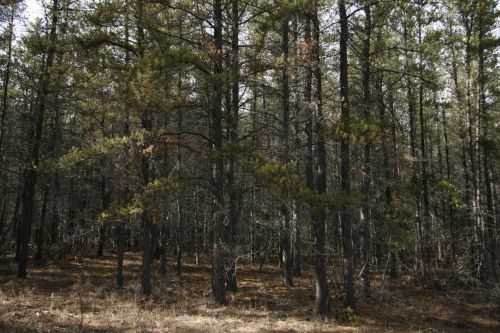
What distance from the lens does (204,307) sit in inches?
466

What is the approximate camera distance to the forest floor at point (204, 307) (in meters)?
9.64

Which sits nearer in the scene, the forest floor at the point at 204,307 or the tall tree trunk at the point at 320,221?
the forest floor at the point at 204,307

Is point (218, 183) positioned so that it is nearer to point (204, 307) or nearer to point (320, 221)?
point (320, 221)

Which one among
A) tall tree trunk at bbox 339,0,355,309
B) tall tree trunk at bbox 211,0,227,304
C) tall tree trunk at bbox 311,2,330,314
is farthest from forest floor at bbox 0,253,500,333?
tall tree trunk at bbox 211,0,227,304

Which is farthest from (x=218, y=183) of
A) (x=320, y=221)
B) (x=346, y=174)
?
(x=346, y=174)

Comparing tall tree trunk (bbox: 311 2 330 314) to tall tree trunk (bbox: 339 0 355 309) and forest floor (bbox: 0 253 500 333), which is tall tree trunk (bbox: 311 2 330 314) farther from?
tall tree trunk (bbox: 339 0 355 309)

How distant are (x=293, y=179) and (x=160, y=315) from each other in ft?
17.0

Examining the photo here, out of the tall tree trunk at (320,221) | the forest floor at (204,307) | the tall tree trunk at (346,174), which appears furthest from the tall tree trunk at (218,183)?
the tall tree trunk at (346,174)

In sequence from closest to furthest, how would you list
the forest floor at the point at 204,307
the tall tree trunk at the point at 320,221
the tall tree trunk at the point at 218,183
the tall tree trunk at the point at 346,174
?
the forest floor at the point at 204,307 < the tall tree trunk at the point at 218,183 < the tall tree trunk at the point at 320,221 < the tall tree trunk at the point at 346,174

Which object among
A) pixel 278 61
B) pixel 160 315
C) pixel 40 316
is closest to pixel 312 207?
pixel 278 61

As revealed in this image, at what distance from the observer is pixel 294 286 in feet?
57.3

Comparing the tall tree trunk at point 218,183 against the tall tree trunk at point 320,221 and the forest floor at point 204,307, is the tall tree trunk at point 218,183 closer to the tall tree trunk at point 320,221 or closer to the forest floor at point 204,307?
the forest floor at point 204,307

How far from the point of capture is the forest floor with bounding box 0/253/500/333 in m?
9.64

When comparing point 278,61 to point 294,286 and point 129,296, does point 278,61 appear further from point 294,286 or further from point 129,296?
point 294,286
